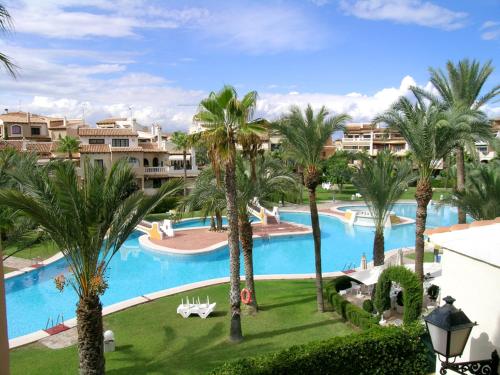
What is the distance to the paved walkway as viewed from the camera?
26.5m

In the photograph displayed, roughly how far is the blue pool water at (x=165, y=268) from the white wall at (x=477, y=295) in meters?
15.1

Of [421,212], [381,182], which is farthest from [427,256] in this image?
[421,212]

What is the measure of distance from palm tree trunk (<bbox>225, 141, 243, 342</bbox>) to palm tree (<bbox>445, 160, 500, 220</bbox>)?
989 cm

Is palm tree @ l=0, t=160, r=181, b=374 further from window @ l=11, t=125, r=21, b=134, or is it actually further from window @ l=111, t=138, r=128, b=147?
window @ l=11, t=125, r=21, b=134

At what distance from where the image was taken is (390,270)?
12.2 m

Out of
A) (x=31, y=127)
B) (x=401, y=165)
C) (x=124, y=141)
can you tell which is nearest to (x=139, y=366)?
(x=401, y=165)

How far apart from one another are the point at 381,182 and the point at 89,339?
1252 cm

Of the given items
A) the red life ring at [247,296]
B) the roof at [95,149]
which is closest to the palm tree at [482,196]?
the red life ring at [247,296]

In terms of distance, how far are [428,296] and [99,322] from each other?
11604 millimetres

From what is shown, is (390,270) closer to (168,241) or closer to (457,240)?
(457,240)

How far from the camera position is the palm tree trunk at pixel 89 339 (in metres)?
8.73

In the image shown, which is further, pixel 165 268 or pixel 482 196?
pixel 165 268

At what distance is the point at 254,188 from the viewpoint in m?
14.9

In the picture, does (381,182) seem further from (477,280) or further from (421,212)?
(477,280)
